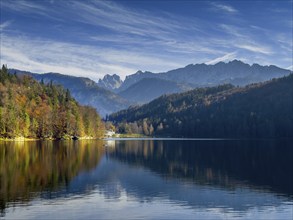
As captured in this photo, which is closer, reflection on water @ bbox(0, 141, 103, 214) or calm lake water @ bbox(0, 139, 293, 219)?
calm lake water @ bbox(0, 139, 293, 219)

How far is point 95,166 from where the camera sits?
10600 cm

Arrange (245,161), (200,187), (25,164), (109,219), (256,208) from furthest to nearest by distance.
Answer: (245,161) → (25,164) → (200,187) → (256,208) → (109,219)

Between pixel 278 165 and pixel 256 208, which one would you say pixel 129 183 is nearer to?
pixel 256 208

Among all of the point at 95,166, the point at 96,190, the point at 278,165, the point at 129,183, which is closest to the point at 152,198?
the point at 96,190

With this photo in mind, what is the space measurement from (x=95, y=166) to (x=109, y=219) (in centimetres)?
5757

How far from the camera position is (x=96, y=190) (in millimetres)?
68938

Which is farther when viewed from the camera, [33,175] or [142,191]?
[33,175]

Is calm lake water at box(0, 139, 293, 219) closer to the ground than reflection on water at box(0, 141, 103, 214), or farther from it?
closer to the ground

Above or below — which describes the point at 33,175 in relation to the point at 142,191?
above

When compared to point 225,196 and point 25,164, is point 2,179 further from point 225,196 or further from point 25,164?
point 225,196

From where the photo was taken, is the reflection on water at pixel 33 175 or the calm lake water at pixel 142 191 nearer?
the calm lake water at pixel 142 191

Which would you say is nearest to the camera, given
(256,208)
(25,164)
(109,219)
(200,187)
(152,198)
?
(109,219)

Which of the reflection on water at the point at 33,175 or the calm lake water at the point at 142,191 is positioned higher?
the reflection on water at the point at 33,175

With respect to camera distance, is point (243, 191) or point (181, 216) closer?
point (181, 216)
